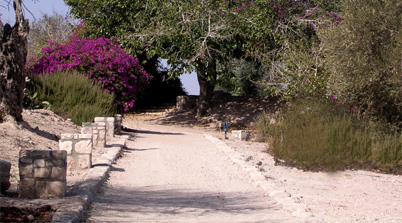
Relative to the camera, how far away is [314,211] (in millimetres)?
6238

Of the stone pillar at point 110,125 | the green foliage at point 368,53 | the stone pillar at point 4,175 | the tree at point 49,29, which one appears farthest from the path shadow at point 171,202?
the tree at point 49,29

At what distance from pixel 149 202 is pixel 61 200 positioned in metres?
1.19

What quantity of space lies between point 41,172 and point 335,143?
6472mm

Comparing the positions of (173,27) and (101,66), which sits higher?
(173,27)

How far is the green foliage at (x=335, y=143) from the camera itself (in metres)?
10.3

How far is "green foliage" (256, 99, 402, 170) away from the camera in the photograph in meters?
10.3

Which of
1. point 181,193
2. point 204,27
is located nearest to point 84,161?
point 181,193

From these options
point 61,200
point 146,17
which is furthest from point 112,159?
point 146,17

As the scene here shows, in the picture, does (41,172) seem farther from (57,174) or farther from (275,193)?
(275,193)

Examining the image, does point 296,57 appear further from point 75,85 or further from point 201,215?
point 201,215

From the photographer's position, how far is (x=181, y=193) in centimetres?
730

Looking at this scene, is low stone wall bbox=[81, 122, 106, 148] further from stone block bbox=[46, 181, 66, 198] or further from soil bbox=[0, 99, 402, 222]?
stone block bbox=[46, 181, 66, 198]

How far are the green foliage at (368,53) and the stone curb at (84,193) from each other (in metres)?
5.38

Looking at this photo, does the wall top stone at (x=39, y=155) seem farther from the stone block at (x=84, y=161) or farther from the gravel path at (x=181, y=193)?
the stone block at (x=84, y=161)
